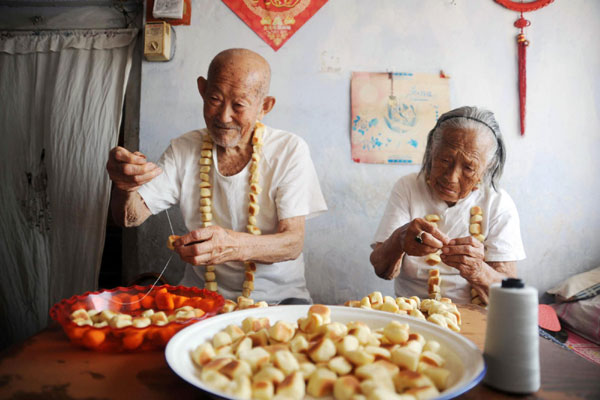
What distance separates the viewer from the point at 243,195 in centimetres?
183

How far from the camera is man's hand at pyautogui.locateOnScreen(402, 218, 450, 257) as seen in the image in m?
1.41

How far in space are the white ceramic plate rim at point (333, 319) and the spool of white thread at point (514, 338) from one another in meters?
0.04

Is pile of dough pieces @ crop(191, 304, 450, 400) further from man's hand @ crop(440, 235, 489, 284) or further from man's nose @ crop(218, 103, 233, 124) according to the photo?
man's nose @ crop(218, 103, 233, 124)

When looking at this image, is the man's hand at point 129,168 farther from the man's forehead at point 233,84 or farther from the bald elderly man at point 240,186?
the man's forehead at point 233,84

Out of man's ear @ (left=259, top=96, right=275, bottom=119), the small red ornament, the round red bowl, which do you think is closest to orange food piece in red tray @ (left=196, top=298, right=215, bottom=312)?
the round red bowl

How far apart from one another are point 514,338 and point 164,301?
0.84 metres

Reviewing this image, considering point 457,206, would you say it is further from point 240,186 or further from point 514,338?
point 514,338

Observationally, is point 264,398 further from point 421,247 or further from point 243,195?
point 243,195

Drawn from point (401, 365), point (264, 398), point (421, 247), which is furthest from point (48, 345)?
point (421, 247)

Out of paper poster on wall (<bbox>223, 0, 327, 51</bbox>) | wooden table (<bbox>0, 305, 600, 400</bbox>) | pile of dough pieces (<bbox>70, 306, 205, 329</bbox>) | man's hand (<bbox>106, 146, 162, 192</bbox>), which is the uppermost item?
paper poster on wall (<bbox>223, 0, 327, 51</bbox>)

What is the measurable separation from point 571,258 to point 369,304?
2.11 meters

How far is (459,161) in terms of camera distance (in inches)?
65.2

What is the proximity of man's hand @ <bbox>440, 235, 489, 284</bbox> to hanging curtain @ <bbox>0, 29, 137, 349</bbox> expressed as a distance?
205cm

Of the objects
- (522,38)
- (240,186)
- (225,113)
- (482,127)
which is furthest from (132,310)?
(522,38)
